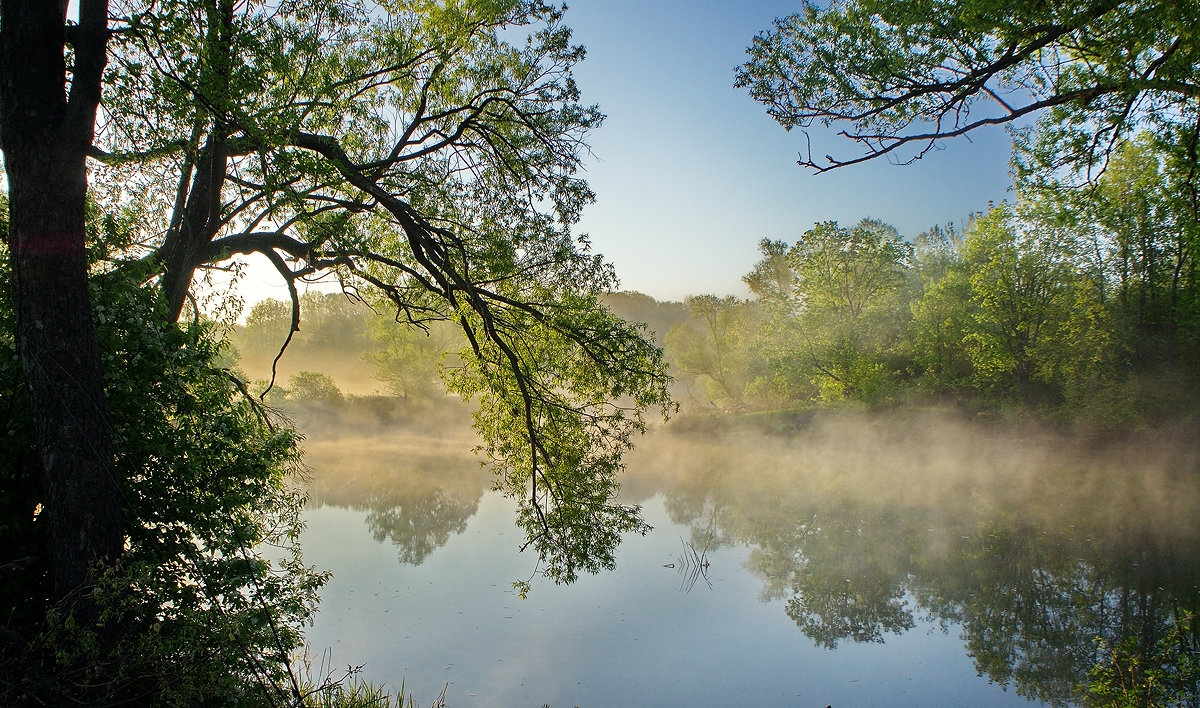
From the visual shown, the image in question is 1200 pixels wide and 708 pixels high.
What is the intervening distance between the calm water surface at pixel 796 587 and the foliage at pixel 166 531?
13.5 feet

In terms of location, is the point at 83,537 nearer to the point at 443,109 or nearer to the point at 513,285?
the point at 513,285

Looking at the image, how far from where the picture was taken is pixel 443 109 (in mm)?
9594

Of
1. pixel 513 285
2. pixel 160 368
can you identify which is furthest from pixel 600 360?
pixel 160 368

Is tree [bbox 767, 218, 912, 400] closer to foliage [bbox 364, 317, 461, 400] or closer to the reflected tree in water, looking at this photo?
the reflected tree in water

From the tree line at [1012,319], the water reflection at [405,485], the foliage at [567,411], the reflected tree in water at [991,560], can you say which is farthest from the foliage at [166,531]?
the tree line at [1012,319]

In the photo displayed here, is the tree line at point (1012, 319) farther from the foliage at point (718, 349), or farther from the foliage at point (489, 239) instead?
the foliage at point (489, 239)

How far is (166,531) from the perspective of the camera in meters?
4.90

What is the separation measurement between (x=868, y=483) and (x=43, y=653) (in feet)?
72.3

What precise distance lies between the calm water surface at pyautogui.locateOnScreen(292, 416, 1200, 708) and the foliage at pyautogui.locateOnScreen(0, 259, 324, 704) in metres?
4.11

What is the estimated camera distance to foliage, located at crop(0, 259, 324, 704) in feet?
12.9

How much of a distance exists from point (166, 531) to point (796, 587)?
34.7 ft

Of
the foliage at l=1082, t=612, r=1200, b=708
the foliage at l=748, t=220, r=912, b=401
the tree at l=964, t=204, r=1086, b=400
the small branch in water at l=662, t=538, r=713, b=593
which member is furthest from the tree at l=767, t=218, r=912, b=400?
the foliage at l=1082, t=612, r=1200, b=708

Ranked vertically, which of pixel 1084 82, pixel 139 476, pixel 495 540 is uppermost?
pixel 1084 82

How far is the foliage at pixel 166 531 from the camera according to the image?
12.9 ft
